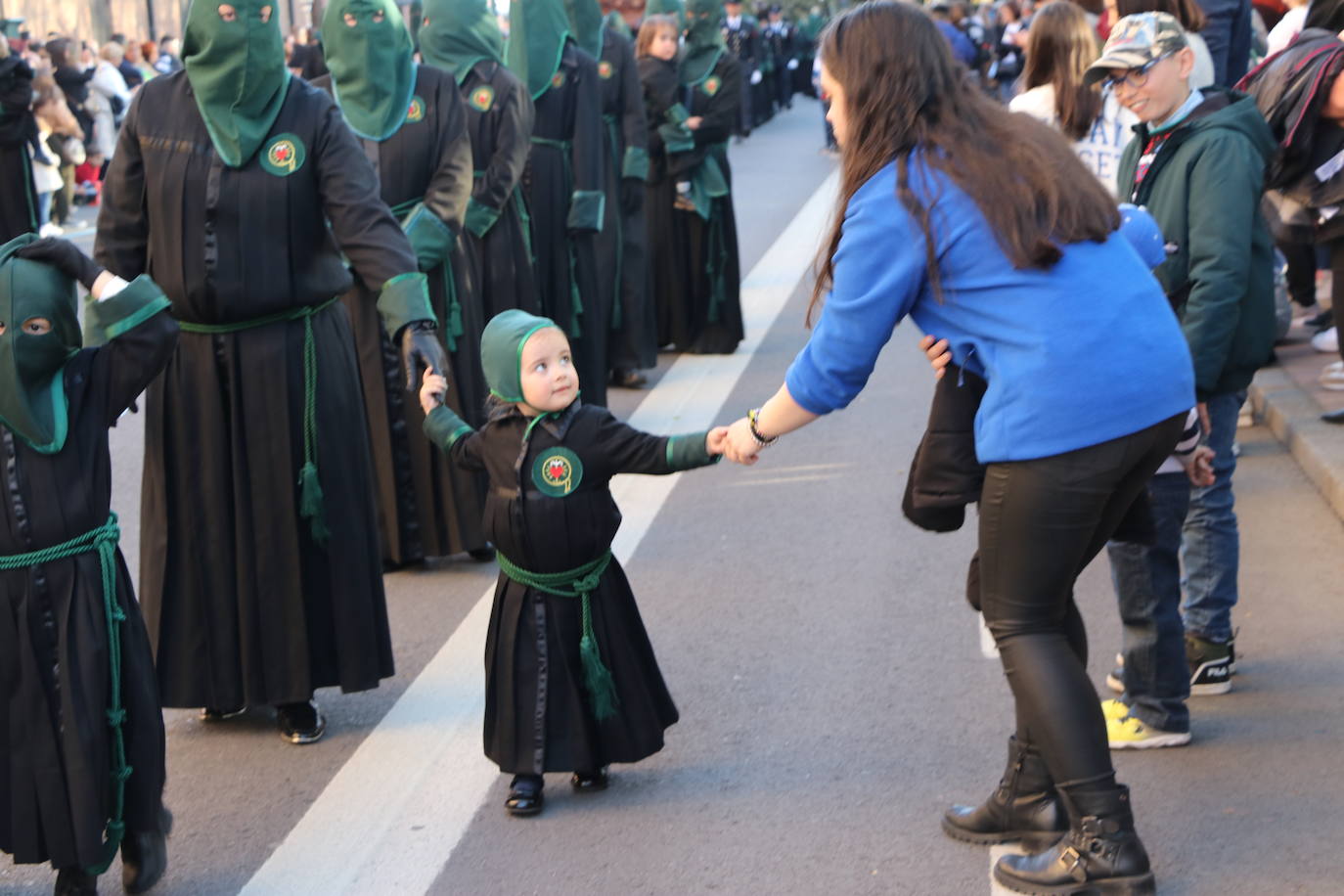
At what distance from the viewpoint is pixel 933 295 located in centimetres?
366

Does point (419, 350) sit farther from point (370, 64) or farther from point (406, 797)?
point (370, 64)

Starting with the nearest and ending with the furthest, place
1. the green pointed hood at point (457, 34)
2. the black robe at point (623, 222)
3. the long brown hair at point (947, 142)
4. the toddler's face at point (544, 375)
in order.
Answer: the long brown hair at point (947, 142) < the toddler's face at point (544, 375) < the green pointed hood at point (457, 34) < the black robe at point (623, 222)

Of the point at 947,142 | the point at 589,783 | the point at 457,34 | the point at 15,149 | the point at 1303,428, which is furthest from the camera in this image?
the point at 15,149

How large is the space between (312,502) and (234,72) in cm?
117

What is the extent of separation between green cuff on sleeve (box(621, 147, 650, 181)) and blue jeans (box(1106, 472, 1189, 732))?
19.0 feet

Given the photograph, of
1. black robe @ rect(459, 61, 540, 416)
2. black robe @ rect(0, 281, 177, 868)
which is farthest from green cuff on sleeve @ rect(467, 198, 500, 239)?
black robe @ rect(0, 281, 177, 868)

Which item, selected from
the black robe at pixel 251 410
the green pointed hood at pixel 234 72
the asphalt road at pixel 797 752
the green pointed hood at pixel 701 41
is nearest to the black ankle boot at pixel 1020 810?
the asphalt road at pixel 797 752

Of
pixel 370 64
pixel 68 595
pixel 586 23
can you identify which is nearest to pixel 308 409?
pixel 68 595

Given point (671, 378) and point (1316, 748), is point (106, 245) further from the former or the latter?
point (671, 378)

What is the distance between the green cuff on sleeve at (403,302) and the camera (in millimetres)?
4789

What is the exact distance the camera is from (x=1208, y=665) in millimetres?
5156

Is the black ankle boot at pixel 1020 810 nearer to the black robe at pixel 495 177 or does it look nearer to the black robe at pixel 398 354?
the black robe at pixel 398 354

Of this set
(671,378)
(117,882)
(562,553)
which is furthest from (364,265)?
(671,378)

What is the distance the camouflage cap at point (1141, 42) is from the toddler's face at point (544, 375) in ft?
4.99
